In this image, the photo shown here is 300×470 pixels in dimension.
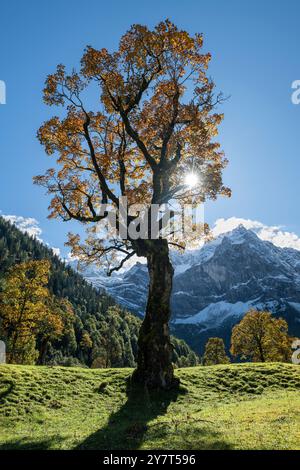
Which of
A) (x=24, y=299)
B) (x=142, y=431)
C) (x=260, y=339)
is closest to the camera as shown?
(x=142, y=431)

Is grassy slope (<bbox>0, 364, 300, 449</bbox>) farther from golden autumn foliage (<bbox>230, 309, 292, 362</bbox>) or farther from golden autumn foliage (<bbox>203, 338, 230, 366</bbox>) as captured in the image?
golden autumn foliage (<bbox>203, 338, 230, 366</bbox>)

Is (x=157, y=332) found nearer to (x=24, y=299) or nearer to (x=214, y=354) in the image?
(x=24, y=299)

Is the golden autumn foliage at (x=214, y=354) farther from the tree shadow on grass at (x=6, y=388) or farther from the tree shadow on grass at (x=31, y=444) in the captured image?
the tree shadow on grass at (x=31, y=444)

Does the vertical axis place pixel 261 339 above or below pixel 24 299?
below

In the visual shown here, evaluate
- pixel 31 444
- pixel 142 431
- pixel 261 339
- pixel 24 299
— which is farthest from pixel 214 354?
pixel 31 444

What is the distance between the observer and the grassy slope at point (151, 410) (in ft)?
39.1

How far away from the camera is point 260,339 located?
62.1m

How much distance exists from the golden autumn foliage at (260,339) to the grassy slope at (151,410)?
33.1 m

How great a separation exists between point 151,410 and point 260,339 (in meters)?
48.4

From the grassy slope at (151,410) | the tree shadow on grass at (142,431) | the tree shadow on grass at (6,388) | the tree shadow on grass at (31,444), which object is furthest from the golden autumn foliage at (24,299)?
the tree shadow on grass at (31,444)

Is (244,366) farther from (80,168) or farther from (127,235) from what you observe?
(80,168)

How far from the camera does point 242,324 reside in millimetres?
64125
